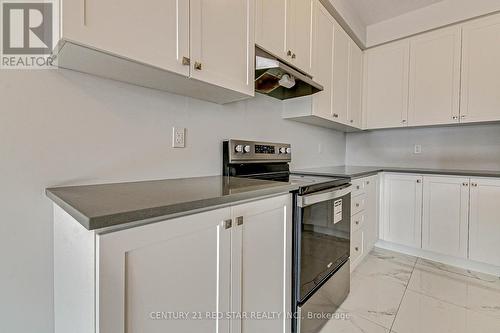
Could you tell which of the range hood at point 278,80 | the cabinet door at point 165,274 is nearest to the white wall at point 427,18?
the range hood at point 278,80

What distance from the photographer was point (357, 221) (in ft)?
7.42

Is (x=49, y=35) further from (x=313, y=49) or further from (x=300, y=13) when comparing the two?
(x=313, y=49)

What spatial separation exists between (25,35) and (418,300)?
107 inches

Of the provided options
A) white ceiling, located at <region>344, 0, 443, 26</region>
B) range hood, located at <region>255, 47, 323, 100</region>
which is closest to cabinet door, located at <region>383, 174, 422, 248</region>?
range hood, located at <region>255, 47, 323, 100</region>

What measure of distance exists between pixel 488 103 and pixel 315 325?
2.61m

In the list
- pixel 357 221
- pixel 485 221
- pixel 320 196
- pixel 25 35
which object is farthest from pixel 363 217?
pixel 25 35

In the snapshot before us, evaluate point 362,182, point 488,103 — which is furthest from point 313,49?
point 488,103

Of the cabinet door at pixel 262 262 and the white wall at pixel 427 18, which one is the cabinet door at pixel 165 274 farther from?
the white wall at pixel 427 18

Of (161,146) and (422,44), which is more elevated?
(422,44)

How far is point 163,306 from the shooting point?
81cm

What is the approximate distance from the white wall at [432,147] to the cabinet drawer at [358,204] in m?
1.19

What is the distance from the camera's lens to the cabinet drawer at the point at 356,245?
217 cm

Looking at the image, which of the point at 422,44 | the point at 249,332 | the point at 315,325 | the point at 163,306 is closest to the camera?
the point at 163,306

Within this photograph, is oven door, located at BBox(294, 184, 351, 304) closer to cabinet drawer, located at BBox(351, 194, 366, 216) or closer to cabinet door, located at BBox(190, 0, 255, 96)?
cabinet drawer, located at BBox(351, 194, 366, 216)
